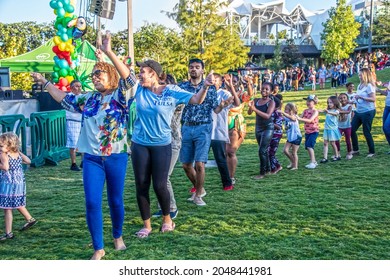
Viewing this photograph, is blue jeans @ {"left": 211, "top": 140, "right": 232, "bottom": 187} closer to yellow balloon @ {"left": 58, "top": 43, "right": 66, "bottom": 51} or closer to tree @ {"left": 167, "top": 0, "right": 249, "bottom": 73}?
yellow balloon @ {"left": 58, "top": 43, "right": 66, "bottom": 51}

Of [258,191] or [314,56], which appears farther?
[314,56]

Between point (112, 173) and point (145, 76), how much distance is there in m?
0.95

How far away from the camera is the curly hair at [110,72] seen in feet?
14.2

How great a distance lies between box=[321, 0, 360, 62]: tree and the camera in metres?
29.1

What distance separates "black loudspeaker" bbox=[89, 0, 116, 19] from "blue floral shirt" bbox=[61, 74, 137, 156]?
4.05 meters

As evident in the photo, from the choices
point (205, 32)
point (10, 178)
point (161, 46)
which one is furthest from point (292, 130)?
point (161, 46)

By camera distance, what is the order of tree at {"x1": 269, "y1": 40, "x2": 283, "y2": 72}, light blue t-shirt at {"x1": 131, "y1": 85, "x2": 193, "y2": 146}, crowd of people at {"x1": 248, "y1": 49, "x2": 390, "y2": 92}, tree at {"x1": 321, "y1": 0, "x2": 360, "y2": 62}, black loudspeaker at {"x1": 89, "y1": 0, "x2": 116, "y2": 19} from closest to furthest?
1. light blue t-shirt at {"x1": 131, "y1": 85, "x2": 193, "y2": 146}
2. black loudspeaker at {"x1": 89, "y1": 0, "x2": 116, "y2": 19}
3. crowd of people at {"x1": 248, "y1": 49, "x2": 390, "y2": 92}
4. tree at {"x1": 321, "y1": 0, "x2": 360, "y2": 62}
5. tree at {"x1": 269, "y1": 40, "x2": 283, "y2": 72}

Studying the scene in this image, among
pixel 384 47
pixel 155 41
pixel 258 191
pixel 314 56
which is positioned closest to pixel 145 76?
pixel 258 191

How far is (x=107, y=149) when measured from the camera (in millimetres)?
4270

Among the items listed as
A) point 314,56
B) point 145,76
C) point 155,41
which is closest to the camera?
point 145,76

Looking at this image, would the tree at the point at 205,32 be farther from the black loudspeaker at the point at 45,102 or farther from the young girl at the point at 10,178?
the young girl at the point at 10,178

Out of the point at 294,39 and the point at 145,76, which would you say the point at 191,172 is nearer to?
the point at 145,76

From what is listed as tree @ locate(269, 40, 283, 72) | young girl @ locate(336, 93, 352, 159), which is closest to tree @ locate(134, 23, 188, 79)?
tree @ locate(269, 40, 283, 72)
